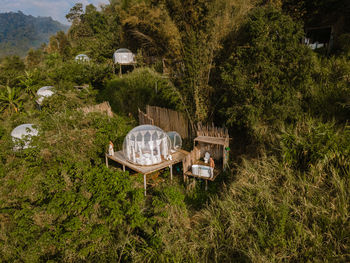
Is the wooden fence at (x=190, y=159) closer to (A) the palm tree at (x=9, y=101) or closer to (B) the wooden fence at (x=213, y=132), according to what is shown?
(B) the wooden fence at (x=213, y=132)

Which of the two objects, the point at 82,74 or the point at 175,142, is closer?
the point at 175,142

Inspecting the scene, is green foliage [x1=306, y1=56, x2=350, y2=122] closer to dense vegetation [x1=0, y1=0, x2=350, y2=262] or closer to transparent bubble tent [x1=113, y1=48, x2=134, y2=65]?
dense vegetation [x1=0, y1=0, x2=350, y2=262]

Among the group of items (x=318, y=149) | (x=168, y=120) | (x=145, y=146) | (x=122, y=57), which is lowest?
(x=145, y=146)

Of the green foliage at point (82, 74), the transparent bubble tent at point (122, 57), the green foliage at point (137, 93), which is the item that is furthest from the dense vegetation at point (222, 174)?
the transparent bubble tent at point (122, 57)

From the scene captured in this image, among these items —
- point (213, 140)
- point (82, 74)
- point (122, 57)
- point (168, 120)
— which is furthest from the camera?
point (122, 57)

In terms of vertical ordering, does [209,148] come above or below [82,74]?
below

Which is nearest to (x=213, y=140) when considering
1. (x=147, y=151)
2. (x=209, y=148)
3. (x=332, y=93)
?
(x=209, y=148)

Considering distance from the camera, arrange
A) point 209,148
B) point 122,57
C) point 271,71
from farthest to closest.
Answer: point 122,57
point 209,148
point 271,71

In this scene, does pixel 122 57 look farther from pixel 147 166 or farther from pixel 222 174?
pixel 222 174

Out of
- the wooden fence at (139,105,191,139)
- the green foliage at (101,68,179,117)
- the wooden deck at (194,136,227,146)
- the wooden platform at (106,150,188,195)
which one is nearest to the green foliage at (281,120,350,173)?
the wooden deck at (194,136,227,146)
